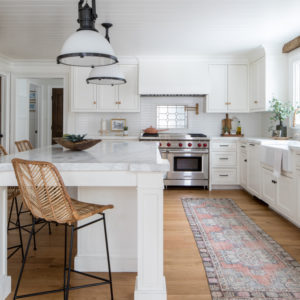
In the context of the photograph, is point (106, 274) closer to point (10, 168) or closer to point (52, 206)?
point (52, 206)

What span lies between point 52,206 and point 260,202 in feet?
12.0

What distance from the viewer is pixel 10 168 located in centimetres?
183

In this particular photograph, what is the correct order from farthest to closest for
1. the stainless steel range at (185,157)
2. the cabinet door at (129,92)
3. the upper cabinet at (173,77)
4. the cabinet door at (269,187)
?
1. the cabinet door at (129,92)
2. the upper cabinet at (173,77)
3. the stainless steel range at (185,157)
4. the cabinet door at (269,187)

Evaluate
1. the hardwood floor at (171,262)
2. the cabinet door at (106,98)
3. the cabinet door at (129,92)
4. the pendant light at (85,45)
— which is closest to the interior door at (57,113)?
the cabinet door at (106,98)

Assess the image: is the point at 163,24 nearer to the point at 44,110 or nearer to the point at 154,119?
the point at 154,119

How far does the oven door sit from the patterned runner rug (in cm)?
165

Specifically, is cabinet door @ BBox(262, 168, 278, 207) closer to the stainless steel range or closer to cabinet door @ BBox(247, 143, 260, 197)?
cabinet door @ BBox(247, 143, 260, 197)

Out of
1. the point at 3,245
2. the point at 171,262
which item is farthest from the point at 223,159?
the point at 3,245

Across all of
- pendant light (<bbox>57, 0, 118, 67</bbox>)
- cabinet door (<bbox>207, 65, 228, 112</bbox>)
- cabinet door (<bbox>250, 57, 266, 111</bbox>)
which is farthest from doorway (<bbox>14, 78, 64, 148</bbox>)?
pendant light (<bbox>57, 0, 118, 67</bbox>)

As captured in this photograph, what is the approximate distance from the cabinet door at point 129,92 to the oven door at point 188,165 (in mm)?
1170

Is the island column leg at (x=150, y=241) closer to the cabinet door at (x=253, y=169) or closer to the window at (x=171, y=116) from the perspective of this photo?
the cabinet door at (x=253, y=169)

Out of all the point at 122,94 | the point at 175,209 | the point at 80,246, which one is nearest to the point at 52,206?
the point at 80,246

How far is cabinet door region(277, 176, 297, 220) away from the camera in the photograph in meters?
3.33

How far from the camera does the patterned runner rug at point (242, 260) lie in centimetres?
205
